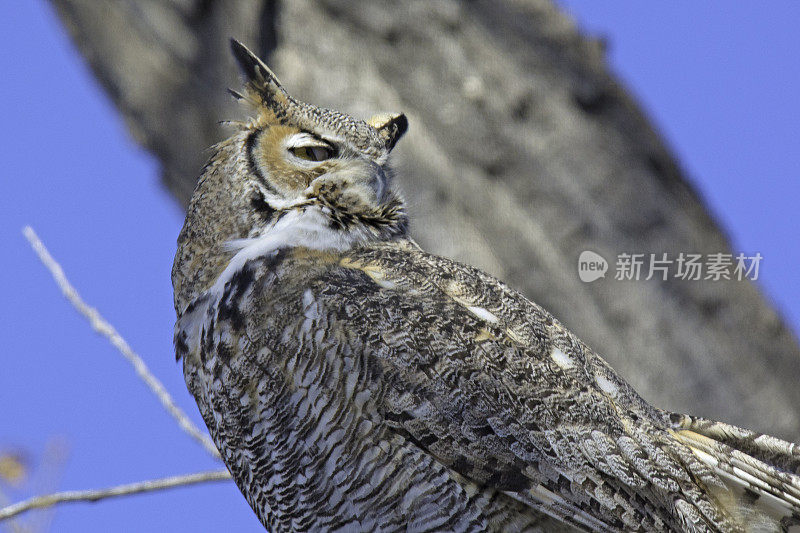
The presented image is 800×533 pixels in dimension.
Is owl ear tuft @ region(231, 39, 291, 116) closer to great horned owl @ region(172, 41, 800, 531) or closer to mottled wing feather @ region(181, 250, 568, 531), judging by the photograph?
great horned owl @ region(172, 41, 800, 531)

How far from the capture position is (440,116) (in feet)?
10.7

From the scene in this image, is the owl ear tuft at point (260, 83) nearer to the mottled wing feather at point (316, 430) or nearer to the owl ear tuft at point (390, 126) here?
the owl ear tuft at point (390, 126)

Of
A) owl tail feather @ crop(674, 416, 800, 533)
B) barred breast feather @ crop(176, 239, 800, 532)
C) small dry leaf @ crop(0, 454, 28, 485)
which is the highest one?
small dry leaf @ crop(0, 454, 28, 485)

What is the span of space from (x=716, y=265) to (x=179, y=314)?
5.98 feet

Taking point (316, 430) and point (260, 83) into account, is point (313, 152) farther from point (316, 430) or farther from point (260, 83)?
point (316, 430)

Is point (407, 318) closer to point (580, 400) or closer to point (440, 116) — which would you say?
point (580, 400)

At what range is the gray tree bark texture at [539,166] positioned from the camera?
3.09 m
